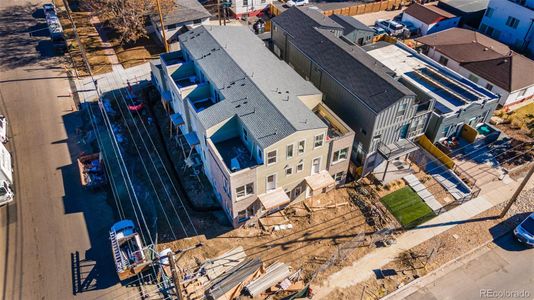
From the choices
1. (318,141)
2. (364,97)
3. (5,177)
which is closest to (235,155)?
(318,141)

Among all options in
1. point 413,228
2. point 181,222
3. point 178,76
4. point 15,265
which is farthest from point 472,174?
point 15,265

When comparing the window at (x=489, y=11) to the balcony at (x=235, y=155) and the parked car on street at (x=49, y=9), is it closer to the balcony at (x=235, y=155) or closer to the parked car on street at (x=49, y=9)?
the balcony at (x=235, y=155)

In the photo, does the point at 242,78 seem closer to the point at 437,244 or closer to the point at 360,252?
the point at 360,252

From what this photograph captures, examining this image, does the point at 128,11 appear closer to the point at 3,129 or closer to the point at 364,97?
the point at 3,129

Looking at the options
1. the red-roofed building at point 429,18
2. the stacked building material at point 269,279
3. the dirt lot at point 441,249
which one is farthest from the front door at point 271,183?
the red-roofed building at point 429,18

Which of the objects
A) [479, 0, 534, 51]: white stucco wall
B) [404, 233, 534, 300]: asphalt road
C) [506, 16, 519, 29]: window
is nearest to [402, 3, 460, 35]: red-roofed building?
[479, 0, 534, 51]: white stucco wall

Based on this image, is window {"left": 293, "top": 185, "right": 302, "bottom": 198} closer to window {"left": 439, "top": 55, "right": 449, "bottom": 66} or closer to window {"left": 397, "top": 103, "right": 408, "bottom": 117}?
window {"left": 397, "top": 103, "right": 408, "bottom": 117}
